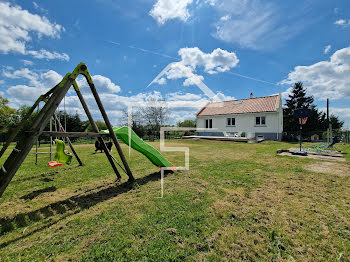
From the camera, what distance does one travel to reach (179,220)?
2408 mm

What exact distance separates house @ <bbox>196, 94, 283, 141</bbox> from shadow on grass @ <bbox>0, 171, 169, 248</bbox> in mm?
17370

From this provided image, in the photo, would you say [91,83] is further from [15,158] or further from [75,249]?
[75,249]

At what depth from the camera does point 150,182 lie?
4.23 m

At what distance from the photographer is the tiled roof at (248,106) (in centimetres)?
1751

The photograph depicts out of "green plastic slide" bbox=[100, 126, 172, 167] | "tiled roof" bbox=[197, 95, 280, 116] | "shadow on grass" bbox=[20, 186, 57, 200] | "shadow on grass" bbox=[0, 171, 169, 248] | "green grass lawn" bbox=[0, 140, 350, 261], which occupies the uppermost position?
"tiled roof" bbox=[197, 95, 280, 116]

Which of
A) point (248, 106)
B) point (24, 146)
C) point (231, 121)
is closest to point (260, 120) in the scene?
point (248, 106)

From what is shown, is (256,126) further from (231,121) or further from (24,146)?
(24,146)

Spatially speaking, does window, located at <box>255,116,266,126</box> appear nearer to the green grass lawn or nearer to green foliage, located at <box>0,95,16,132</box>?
the green grass lawn

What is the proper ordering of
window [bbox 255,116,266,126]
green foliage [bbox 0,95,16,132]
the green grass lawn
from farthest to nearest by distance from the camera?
green foliage [bbox 0,95,16,132] < window [bbox 255,116,266,126] < the green grass lawn

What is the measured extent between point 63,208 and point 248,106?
19.9 m

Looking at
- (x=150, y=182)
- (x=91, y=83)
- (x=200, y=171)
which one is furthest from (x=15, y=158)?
(x=200, y=171)

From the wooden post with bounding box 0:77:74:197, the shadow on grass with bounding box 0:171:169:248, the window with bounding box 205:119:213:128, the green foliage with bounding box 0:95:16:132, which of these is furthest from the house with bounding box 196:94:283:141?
the green foliage with bounding box 0:95:16:132

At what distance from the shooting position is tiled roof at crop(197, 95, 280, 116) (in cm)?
1751

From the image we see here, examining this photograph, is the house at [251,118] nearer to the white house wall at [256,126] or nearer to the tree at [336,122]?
the white house wall at [256,126]
